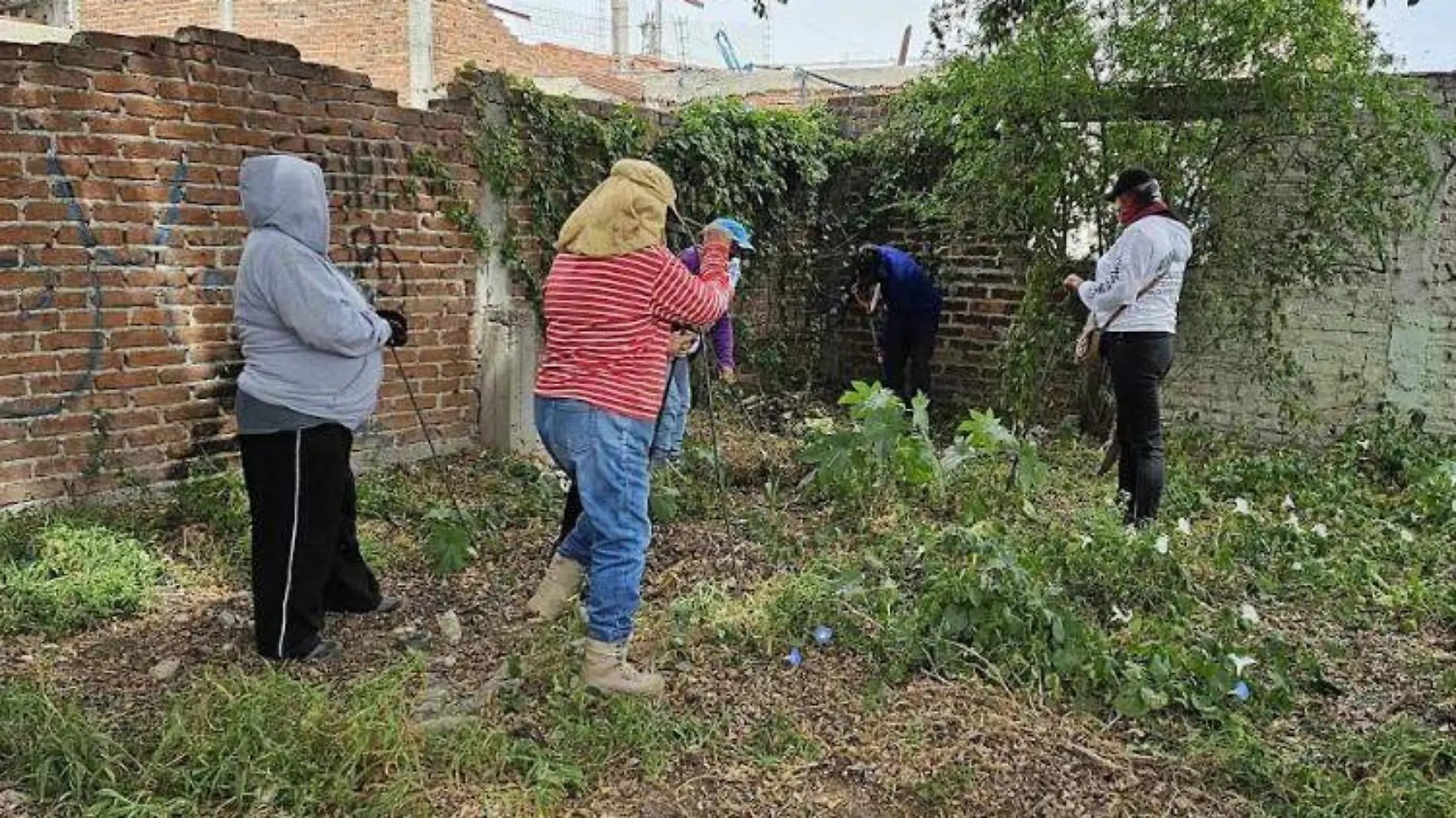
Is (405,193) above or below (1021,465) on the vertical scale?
above

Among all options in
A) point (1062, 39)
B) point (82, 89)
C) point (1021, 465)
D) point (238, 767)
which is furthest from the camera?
point (1062, 39)

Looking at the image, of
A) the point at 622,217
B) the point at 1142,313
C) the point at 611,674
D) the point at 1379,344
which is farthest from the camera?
the point at 1379,344

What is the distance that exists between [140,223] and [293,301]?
1.91 meters

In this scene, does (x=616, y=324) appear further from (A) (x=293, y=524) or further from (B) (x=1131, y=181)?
(B) (x=1131, y=181)

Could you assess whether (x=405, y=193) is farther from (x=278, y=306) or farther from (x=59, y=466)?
(x=278, y=306)

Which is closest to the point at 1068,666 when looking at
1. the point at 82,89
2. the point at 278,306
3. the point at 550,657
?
the point at 550,657

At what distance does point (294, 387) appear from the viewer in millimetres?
3379

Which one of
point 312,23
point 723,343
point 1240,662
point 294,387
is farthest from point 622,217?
point 312,23

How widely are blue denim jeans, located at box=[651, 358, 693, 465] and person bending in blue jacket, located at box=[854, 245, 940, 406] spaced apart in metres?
2.33

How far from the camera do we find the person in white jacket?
4.84 meters

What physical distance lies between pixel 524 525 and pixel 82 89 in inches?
101

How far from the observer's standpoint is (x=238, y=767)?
2.72m

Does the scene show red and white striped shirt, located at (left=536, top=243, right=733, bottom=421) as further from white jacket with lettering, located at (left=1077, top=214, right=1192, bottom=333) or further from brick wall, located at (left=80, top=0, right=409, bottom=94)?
brick wall, located at (left=80, top=0, right=409, bottom=94)

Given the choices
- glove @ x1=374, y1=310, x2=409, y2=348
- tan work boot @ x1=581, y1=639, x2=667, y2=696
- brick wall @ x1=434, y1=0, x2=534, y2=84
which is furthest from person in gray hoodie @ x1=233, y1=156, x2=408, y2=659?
brick wall @ x1=434, y1=0, x2=534, y2=84
